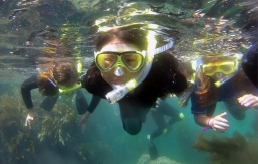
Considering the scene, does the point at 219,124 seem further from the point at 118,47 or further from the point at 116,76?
the point at 118,47

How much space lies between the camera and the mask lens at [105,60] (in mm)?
4688

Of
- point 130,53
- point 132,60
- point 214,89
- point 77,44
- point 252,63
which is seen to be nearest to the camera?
point 252,63

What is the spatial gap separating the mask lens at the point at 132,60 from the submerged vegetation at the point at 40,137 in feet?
47.4

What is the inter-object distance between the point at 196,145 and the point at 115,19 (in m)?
6.88

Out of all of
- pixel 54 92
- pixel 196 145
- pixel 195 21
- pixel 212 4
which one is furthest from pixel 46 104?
pixel 212 4

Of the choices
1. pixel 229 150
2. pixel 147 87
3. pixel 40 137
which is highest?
pixel 147 87

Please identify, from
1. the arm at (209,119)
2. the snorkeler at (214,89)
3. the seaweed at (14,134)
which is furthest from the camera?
the seaweed at (14,134)

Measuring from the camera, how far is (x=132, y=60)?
460cm

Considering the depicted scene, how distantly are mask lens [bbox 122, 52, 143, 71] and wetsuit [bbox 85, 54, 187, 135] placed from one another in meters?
0.42

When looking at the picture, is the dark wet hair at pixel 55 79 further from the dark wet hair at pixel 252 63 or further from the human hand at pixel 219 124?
the dark wet hair at pixel 252 63

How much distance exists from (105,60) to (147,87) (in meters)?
1.14

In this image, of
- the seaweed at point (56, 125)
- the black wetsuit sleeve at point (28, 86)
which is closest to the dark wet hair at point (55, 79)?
the black wetsuit sleeve at point (28, 86)

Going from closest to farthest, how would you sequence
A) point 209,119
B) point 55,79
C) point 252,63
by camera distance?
1. point 252,63
2. point 209,119
3. point 55,79

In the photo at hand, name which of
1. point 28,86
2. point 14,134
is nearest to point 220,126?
point 28,86
